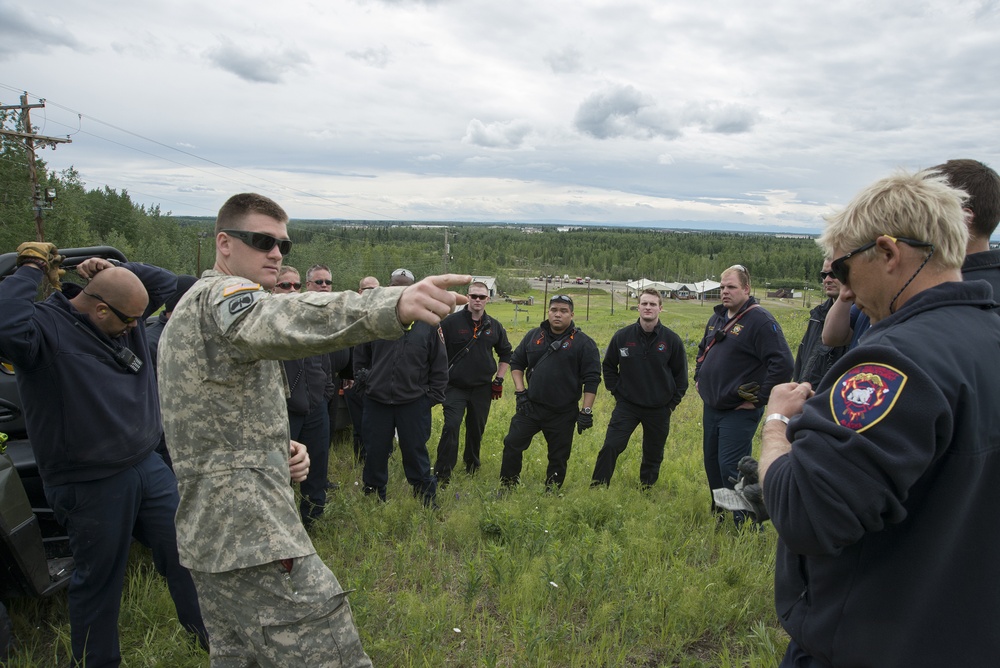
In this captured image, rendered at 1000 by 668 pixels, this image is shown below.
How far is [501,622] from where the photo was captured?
11.2ft

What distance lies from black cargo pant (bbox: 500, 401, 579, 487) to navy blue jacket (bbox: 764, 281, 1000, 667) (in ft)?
14.6

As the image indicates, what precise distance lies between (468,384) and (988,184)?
4860 mm

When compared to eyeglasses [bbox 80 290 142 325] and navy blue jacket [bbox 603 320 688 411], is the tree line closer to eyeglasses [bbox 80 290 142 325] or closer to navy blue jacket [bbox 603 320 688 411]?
navy blue jacket [bbox 603 320 688 411]

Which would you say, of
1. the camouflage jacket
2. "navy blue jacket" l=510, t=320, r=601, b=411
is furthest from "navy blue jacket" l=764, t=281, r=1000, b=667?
"navy blue jacket" l=510, t=320, r=601, b=411

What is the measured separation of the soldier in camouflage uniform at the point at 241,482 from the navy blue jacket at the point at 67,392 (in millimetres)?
1086

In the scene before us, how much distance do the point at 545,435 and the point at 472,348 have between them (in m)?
1.26

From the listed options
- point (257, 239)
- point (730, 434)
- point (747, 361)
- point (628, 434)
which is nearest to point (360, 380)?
point (628, 434)

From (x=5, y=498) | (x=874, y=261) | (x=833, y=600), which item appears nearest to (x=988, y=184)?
(x=874, y=261)

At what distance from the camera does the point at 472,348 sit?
21.6 feet

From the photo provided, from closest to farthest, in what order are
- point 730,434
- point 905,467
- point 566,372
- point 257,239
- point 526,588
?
point 905,467 < point 257,239 < point 526,588 < point 730,434 < point 566,372

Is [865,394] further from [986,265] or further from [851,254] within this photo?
[986,265]

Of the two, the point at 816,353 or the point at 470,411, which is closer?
the point at 816,353

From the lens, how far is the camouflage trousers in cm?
203

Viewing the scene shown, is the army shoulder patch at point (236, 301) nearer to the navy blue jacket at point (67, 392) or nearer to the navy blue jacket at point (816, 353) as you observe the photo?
the navy blue jacket at point (67, 392)
